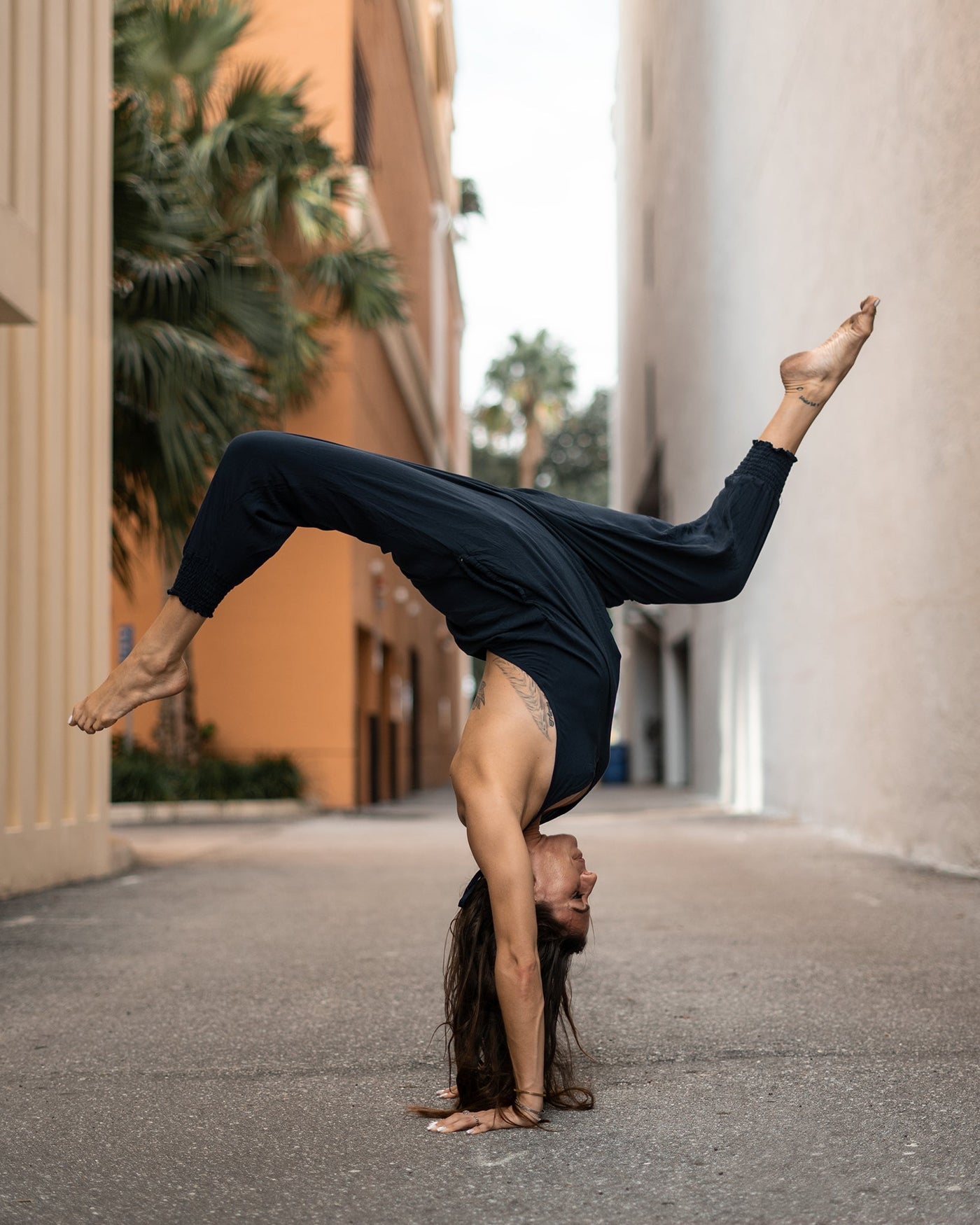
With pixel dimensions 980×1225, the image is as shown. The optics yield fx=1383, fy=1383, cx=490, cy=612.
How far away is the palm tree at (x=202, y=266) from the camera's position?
10906mm

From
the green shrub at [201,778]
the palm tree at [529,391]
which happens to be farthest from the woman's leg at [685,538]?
the palm tree at [529,391]

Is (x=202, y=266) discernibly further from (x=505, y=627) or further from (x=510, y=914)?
(x=510, y=914)

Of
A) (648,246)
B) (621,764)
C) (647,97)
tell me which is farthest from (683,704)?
(647,97)

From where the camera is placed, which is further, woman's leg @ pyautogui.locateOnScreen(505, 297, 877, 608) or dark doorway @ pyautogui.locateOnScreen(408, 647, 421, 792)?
dark doorway @ pyautogui.locateOnScreen(408, 647, 421, 792)

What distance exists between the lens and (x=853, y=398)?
10555 mm

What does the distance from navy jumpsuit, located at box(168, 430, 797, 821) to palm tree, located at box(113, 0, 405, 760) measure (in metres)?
7.93

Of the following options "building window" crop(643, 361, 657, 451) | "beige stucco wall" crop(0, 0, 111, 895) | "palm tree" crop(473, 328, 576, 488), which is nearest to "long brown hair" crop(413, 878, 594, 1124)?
"beige stucco wall" crop(0, 0, 111, 895)

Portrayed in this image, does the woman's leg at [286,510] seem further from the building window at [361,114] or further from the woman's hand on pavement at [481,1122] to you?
the building window at [361,114]

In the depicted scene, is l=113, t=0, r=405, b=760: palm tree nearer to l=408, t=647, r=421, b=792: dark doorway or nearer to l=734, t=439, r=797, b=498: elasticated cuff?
l=734, t=439, r=797, b=498: elasticated cuff

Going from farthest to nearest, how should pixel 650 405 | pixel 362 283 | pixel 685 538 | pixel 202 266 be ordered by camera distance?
pixel 650 405, pixel 362 283, pixel 202 266, pixel 685 538

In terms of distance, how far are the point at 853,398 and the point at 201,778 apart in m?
9.53

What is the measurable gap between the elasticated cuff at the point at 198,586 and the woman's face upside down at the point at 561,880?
2.88ft

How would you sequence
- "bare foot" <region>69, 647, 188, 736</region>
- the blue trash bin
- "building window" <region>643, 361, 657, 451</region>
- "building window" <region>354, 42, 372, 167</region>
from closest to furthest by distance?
"bare foot" <region>69, 647, 188, 736</region> → "building window" <region>354, 42, 372, 167</region> → "building window" <region>643, 361, 657, 451</region> → the blue trash bin

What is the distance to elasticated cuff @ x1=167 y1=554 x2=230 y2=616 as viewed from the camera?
2979 millimetres
